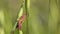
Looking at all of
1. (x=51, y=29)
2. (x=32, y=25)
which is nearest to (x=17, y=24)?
(x=32, y=25)

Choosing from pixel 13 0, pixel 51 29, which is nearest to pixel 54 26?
pixel 51 29

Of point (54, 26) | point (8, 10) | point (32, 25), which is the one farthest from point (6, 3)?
point (54, 26)

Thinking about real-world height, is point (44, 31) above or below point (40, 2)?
below

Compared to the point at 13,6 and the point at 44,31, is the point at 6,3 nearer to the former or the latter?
the point at 13,6

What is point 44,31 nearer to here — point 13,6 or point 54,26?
point 54,26

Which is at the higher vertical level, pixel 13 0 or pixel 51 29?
pixel 13 0
